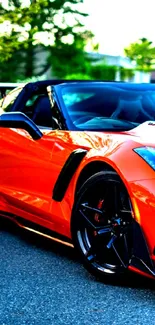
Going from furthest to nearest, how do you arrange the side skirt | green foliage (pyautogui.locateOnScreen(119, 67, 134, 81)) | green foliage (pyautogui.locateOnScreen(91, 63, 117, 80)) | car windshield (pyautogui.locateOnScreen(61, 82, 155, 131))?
green foliage (pyautogui.locateOnScreen(119, 67, 134, 81)) → green foliage (pyautogui.locateOnScreen(91, 63, 117, 80)) → car windshield (pyautogui.locateOnScreen(61, 82, 155, 131)) → the side skirt

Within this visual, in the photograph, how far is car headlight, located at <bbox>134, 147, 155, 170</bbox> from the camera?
4402 millimetres

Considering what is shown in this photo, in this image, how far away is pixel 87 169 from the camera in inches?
195

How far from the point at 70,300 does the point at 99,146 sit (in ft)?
3.41

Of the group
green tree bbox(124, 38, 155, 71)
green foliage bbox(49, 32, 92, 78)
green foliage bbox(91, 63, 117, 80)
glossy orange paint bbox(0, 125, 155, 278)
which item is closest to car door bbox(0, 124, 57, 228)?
glossy orange paint bbox(0, 125, 155, 278)

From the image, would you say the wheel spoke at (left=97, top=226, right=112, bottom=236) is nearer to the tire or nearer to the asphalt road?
the tire

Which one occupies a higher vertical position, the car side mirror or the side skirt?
the car side mirror

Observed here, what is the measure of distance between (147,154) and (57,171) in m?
1.01

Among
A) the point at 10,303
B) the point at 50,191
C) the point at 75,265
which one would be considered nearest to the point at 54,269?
the point at 75,265

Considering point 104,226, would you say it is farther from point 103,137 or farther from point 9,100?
point 9,100

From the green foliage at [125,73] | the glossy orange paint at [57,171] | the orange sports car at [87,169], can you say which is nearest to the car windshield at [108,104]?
the orange sports car at [87,169]

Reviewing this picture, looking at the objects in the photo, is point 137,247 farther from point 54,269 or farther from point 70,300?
point 54,269

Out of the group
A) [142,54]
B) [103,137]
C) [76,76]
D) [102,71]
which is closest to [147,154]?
[103,137]

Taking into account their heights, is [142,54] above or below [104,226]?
below

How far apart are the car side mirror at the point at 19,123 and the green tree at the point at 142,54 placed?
272ft
